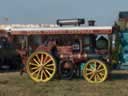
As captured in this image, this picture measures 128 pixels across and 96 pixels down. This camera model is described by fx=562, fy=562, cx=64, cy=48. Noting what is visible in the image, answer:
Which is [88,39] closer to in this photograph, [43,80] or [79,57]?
[79,57]

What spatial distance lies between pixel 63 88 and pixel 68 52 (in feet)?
8.91

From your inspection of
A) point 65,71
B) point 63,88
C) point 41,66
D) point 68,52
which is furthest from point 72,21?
point 63,88

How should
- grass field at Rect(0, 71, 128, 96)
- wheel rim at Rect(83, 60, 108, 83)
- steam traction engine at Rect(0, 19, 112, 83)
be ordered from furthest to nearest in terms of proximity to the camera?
steam traction engine at Rect(0, 19, 112, 83), wheel rim at Rect(83, 60, 108, 83), grass field at Rect(0, 71, 128, 96)

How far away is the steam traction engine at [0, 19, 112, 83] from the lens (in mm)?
18141

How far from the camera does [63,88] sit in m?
16.1

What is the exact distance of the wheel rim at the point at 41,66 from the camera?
18391mm

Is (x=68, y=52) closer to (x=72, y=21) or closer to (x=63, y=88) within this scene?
(x=72, y=21)

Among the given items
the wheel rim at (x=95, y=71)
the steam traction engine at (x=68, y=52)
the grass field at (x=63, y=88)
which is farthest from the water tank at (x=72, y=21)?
the grass field at (x=63, y=88)

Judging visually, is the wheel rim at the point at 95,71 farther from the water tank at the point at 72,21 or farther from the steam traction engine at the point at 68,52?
the water tank at the point at 72,21

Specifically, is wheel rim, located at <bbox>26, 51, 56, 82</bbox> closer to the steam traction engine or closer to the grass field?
the steam traction engine

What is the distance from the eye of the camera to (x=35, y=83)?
17.8 m

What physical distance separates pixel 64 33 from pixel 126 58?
2658 millimetres

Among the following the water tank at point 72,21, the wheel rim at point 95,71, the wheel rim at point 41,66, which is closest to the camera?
the wheel rim at point 95,71

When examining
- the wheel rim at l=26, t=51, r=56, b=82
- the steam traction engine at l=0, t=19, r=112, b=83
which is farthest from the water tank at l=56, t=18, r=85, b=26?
the wheel rim at l=26, t=51, r=56, b=82
